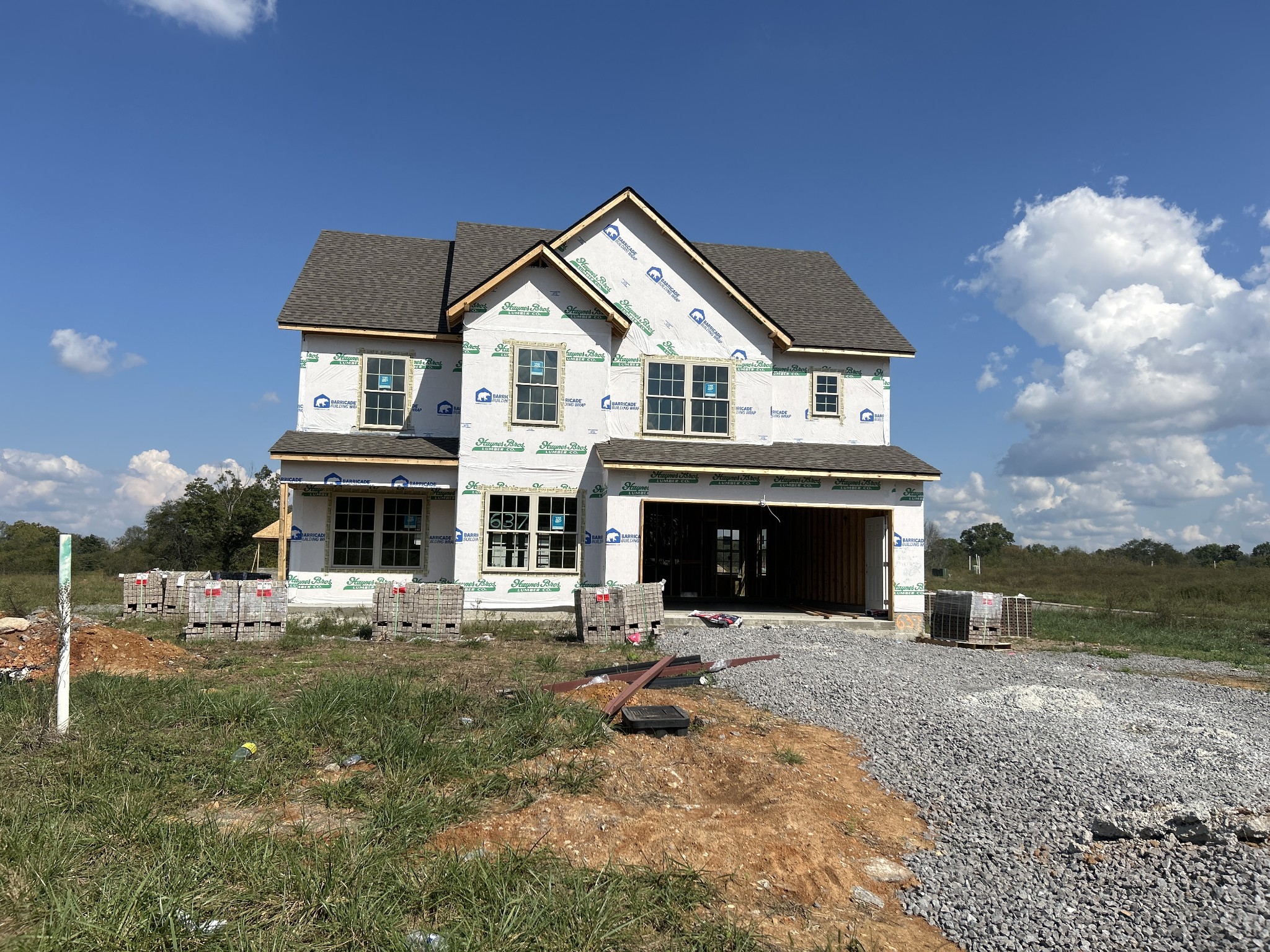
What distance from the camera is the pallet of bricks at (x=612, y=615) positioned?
15.3 m

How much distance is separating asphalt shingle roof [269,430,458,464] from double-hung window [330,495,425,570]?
1.38 metres

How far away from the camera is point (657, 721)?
790 centimetres

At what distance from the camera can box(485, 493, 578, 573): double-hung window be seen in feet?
60.3

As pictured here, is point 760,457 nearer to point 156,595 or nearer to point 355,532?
point 355,532

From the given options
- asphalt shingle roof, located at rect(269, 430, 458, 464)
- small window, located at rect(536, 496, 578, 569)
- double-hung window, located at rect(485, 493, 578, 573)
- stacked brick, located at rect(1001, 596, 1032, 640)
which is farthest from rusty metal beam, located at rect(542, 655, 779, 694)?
asphalt shingle roof, located at rect(269, 430, 458, 464)

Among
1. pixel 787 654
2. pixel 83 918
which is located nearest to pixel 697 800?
pixel 83 918

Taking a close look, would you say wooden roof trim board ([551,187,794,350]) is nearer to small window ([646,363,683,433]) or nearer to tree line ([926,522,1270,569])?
small window ([646,363,683,433])

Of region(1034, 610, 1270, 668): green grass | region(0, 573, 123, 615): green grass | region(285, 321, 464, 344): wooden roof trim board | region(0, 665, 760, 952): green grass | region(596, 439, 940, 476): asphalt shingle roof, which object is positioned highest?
region(285, 321, 464, 344): wooden roof trim board

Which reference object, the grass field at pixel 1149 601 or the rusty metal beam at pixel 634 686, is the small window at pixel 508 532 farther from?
the grass field at pixel 1149 601

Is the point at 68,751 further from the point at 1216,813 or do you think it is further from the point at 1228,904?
the point at 1216,813

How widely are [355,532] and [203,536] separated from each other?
21011mm

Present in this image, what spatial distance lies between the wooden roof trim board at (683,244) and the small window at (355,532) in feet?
26.1

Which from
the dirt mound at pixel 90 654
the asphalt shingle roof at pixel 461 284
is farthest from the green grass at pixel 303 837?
the asphalt shingle roof at pixel 461 284

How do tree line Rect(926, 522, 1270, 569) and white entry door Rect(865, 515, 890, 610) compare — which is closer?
white entry door Rect(865, 515, 890, 610)
